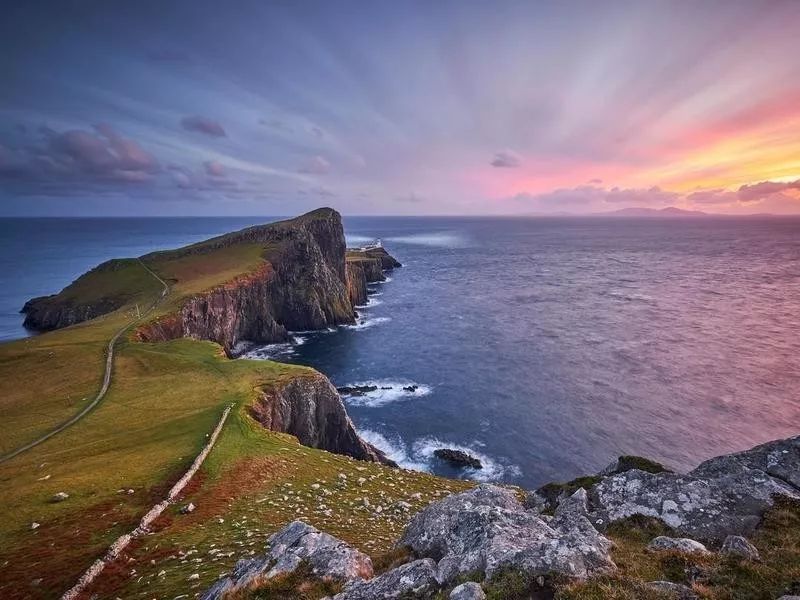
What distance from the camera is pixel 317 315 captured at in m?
110

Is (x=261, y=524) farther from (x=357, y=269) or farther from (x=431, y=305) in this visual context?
(x=357, y=269)

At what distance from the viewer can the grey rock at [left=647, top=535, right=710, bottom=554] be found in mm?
11142

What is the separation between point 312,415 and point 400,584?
3519cm

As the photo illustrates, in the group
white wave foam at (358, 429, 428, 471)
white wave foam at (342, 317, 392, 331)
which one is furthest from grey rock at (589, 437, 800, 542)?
white wave foam at (342, 317, 392, 331)

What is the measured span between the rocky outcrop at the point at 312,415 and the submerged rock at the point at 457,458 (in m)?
8.43

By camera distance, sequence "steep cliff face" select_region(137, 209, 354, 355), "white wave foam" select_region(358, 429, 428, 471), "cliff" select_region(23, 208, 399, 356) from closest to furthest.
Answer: "white wave foam" select_region(358, 429, 428, 471) < "steep cliff face" select_region(137, 209, 354, 355) < "cliff" select_region(23, 208, 399, 356)

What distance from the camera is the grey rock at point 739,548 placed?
1031cm

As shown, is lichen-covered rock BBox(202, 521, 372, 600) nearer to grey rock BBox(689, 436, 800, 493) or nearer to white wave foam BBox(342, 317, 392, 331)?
grey rock BBox(689, 436, 800, 493)

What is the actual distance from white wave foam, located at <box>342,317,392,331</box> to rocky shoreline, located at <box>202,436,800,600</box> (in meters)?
94.5

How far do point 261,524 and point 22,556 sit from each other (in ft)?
34.9

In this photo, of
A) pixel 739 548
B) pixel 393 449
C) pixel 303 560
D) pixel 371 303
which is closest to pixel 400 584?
pixel 303 560

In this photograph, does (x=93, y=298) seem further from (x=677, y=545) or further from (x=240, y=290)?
(x=677, y=545)

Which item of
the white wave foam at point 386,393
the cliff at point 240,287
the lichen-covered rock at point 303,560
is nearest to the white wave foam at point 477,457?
the white wave foam at point 386,393

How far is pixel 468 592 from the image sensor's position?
9562 mm
